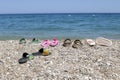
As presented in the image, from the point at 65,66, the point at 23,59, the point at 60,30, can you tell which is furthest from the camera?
the point at 60,30

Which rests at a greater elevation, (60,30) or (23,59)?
(23,59)

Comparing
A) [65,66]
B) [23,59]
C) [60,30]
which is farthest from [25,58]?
[60,30]

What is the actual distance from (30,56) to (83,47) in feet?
6.38

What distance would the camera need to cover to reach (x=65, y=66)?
17.2 ft

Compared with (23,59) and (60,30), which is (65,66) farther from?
(60,30)

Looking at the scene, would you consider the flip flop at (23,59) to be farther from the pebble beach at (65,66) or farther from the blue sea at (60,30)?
the blue sea at (60,30)

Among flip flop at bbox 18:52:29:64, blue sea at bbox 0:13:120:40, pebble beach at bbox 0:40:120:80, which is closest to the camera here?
pebble beach at bbox 0:40:120:80

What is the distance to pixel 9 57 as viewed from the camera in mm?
5996

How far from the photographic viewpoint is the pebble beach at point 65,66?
4.75m

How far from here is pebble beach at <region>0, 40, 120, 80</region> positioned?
4.75 metres

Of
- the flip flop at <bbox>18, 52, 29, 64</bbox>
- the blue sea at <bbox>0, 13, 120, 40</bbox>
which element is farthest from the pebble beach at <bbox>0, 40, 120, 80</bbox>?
the blue sea at <bbox>0, 13, 120, 40</bbox>

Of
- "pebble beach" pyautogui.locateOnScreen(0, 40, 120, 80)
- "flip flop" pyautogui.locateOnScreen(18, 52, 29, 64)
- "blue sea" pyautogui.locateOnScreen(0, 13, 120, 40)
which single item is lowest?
"blue sea" pyautogui.locateOnScreen(0, 13, 120, 40)

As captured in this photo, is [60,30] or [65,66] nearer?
[65,66]

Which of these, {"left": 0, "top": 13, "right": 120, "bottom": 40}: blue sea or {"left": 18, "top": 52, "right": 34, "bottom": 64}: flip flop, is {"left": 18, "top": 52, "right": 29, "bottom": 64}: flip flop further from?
{"left": 0, "top": 13, "right": 120, "bottom": 40}: blue sea
